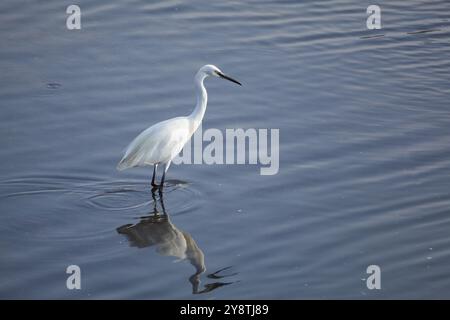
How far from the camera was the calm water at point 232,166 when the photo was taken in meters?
8.55

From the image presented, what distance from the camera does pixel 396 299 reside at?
8188mm

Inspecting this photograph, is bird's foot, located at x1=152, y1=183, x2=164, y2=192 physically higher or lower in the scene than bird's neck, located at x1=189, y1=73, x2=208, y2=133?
lower

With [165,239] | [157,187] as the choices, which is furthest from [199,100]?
[165,239]

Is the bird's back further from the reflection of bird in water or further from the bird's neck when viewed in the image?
the reflection of bird in water

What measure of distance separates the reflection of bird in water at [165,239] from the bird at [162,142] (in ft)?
2.63

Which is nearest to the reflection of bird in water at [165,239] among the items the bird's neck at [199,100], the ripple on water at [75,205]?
the ripple on water at [75,205]

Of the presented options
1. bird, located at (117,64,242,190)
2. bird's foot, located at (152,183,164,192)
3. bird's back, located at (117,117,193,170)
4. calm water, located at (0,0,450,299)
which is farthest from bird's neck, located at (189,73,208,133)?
bird's foot, located at (152,183,164,192)

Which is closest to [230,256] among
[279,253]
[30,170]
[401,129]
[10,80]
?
[279,253]

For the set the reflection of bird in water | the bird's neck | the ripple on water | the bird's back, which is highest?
the bird's neck

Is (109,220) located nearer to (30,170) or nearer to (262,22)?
(30,170)

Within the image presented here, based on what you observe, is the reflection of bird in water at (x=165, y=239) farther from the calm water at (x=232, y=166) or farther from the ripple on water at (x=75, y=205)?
the ripple on water at (x=75, y=205)

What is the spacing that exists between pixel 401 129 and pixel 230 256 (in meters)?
4.22

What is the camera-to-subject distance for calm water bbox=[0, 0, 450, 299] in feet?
28.0

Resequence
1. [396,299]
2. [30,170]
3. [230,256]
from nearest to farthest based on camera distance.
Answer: [396,299] → [230,256] → [30,170]
